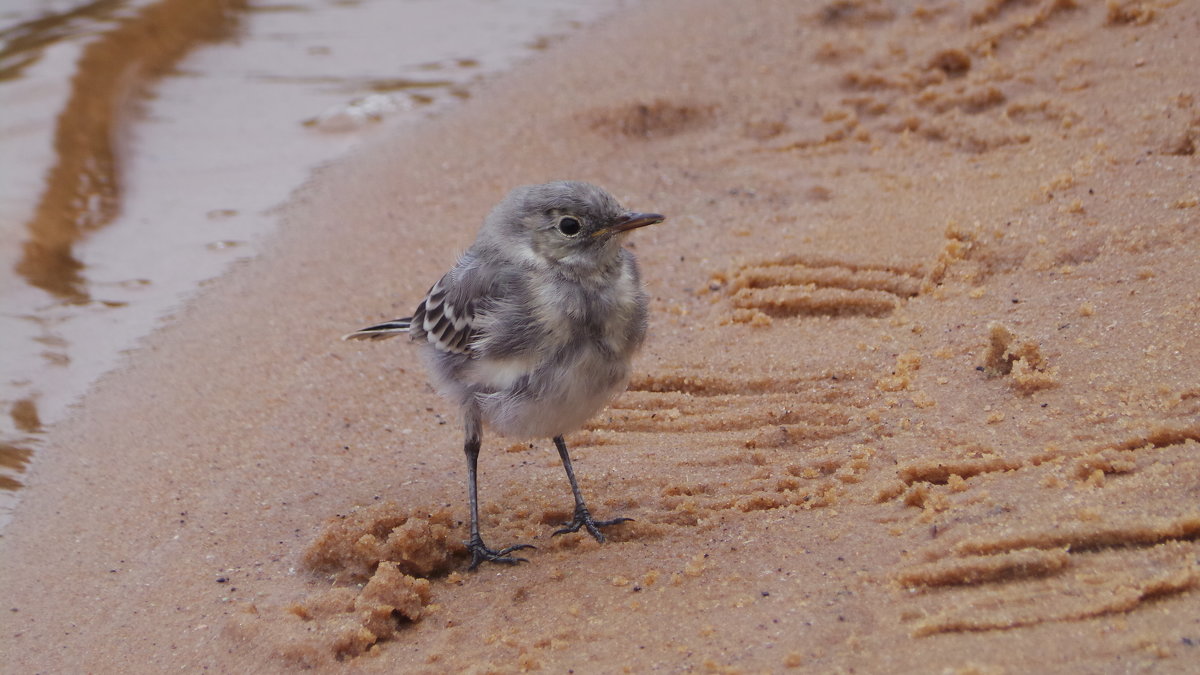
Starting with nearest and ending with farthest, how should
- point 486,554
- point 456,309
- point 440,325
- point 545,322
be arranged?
point 545,322, point 486,554, point 456,309, point 440,325

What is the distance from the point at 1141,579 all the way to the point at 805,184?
4.08 meters

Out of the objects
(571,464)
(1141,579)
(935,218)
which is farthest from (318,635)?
(935,218)

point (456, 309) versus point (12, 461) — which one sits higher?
point (456, 309)

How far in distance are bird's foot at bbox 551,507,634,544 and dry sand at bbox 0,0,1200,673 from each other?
2.9 inches

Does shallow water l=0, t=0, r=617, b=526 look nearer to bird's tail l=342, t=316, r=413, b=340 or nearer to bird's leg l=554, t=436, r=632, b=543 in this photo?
bird's tail l=342, t=316, r=413, b=340

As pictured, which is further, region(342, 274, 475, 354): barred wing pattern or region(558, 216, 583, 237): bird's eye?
region(342, 274, 475, 354): barred wing pattern

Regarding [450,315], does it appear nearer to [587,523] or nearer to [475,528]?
[475,528]

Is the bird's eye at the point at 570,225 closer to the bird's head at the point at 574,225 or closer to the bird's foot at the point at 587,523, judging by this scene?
the bird's head at the point at 574,225

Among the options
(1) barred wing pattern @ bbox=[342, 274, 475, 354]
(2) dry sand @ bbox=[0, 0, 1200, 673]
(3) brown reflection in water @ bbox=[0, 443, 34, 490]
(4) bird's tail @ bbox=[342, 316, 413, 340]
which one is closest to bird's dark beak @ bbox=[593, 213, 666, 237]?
(1) barred wing pattern @ bbox=[342, 274, 475, 354]

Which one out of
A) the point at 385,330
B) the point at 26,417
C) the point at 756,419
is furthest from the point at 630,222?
the point at 26,417

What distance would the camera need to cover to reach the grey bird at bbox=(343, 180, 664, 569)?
4461mm

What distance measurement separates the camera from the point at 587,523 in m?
4.69

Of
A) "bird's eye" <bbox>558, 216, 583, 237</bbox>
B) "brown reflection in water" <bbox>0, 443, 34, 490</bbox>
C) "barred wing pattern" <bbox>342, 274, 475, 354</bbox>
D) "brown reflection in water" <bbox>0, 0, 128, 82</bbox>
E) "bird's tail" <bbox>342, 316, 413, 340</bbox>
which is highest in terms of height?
"bird's eye" <bbox>558, 216, 583, 237</bbox>

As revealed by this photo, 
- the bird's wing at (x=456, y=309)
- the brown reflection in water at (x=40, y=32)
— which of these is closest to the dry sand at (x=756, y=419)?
the bird's wing at (x=456, y=309)
